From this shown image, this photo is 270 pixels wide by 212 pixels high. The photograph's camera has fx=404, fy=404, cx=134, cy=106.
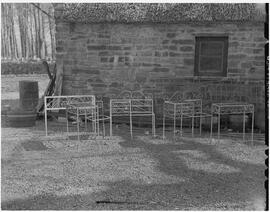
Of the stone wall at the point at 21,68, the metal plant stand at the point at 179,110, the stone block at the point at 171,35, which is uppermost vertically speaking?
the stone block at the point at 171,35

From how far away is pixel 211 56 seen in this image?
9312 millimetres

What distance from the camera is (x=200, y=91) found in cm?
933

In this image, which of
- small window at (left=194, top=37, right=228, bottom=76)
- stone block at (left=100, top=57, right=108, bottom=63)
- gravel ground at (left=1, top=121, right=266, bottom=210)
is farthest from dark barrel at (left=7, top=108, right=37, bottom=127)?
small window at (left=194, top=37, right=228, bottom=76)

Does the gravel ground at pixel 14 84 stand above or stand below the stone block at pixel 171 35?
below

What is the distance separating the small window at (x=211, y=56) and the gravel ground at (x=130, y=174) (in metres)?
2.15

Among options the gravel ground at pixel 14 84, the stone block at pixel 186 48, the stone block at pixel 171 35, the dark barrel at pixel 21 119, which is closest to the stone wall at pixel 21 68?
the gravel ground at pixel 14 84

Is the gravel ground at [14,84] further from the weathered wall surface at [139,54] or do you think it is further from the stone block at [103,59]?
the stone block at [103,59]

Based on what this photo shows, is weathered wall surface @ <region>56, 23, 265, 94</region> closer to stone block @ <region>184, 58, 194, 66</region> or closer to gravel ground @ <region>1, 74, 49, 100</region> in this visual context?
stone block @ <region>184, 58, 194, 66</region>

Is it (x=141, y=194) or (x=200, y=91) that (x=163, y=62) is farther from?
(x=141, y=194)

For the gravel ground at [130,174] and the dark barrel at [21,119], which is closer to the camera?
the gravel ground at [130,174]

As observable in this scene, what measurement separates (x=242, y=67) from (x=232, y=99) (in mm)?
760

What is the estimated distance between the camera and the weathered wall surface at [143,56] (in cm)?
912

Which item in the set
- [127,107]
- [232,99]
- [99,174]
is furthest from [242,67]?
→ [99,174]

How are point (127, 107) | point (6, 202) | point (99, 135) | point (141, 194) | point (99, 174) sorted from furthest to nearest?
point (127, 107) → point (99, 135) → point (99, 174) → point (141, 194) → point (6, 202)
